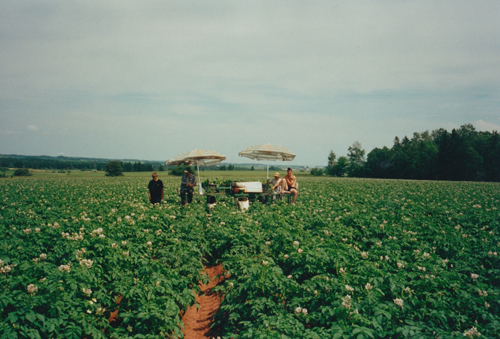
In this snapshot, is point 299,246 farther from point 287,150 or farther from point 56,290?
point 287,150

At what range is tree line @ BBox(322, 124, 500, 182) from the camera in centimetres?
6303

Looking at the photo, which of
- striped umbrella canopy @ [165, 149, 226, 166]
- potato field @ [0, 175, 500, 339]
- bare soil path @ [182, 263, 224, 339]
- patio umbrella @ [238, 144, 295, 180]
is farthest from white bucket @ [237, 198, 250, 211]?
bare soil path @ [182, 263, 224, 339]

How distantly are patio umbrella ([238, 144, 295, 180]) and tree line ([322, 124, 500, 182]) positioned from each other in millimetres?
67006

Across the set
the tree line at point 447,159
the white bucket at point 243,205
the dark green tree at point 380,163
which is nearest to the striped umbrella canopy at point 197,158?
the white bucket at point 243,205

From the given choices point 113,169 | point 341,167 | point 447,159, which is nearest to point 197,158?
point 447,159

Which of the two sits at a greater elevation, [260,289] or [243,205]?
[243,205]

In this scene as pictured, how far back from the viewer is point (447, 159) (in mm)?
66875

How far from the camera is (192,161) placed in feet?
52.3

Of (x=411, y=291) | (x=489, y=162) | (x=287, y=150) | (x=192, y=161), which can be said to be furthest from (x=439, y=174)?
(x=411, y=291)

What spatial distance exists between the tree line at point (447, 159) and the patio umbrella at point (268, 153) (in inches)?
2638

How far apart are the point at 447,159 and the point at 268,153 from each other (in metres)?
69.5

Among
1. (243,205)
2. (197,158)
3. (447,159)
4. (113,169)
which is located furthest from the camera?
(113,169)

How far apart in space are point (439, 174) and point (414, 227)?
238 feet

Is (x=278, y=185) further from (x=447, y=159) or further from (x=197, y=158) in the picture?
(x=447, y=159)
